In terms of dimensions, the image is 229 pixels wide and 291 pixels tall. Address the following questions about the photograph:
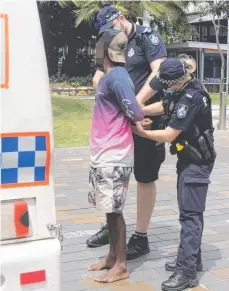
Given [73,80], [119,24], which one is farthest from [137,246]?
[73,80]

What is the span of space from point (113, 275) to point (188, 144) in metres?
1.10

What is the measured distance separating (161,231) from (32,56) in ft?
10.2

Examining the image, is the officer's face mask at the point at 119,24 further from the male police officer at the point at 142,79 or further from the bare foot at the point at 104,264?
the bare foot at the point at 104,264

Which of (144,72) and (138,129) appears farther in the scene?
(144,72)

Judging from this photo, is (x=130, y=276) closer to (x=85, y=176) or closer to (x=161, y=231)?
(x=161, y=231)

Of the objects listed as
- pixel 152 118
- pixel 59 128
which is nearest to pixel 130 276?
pixel 152 118

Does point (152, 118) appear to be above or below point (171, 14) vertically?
below

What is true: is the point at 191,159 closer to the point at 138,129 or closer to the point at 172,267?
the point at 138,129

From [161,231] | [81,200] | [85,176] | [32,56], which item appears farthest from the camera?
[85,176]

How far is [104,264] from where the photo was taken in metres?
3.85

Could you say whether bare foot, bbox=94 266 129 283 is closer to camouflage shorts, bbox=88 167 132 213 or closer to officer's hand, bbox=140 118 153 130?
camouflage shorts, bbox=88 167 132 213

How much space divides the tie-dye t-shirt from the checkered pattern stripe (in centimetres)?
126

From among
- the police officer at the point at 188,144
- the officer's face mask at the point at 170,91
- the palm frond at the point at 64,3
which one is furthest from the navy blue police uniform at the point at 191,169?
the palm frond at the point at 64,3

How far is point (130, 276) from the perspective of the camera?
3.77 metres
